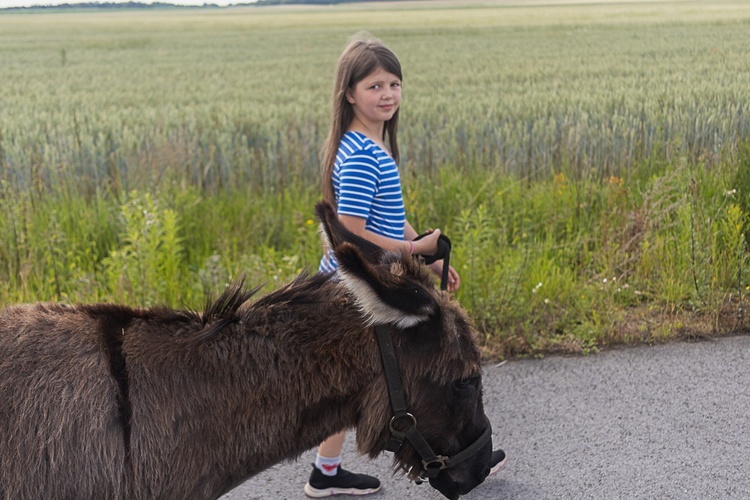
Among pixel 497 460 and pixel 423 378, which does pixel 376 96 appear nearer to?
pixel 423 378

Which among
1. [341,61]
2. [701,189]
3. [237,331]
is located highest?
[341,61]

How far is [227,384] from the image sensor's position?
8.70 ft

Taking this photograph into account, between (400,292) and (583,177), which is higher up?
(400,292)

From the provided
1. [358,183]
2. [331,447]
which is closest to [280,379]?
[331,447]

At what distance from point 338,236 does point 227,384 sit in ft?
2.06

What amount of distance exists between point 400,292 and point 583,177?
5983mm

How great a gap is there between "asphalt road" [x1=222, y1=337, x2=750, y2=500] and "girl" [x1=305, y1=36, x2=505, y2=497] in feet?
0.67

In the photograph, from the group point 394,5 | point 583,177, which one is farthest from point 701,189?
point 394,5

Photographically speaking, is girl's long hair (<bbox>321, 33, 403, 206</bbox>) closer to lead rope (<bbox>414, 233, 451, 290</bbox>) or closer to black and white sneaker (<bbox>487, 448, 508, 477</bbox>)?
lead rope (<bbox>414, 233, 451, 290</bbox>)

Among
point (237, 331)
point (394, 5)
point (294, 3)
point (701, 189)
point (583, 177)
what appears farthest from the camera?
point (294, 3)

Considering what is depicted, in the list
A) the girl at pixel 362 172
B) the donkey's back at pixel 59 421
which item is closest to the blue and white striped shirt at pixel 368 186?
the girl at pixel 362 172

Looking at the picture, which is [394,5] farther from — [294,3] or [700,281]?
[700,281]

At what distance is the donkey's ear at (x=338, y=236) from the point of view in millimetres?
2775

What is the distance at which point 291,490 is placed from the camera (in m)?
4.05
